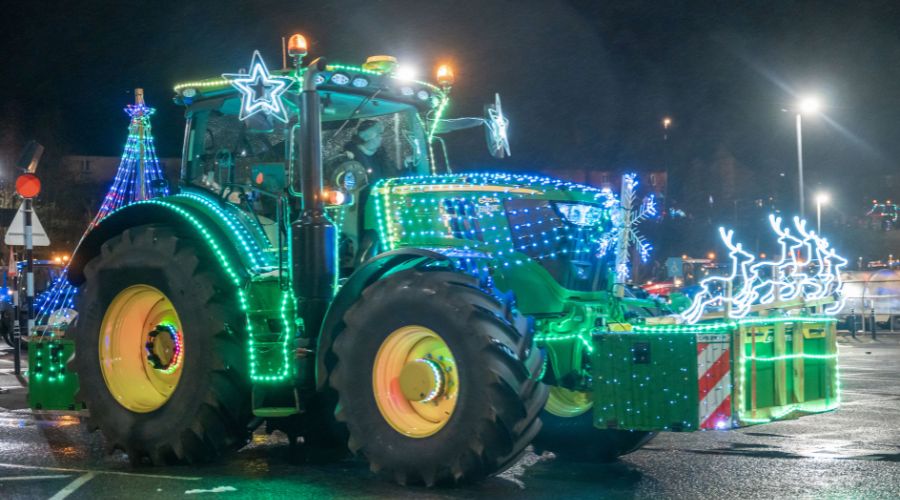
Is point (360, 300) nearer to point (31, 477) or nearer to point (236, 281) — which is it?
point (236, 281)

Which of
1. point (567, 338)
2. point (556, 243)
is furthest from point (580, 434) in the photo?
point (556, 243)

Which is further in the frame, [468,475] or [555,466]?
[555,466]

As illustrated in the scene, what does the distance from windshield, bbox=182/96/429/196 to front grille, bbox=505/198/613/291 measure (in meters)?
1.60

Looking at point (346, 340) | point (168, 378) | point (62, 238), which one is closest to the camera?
point (346, 340)

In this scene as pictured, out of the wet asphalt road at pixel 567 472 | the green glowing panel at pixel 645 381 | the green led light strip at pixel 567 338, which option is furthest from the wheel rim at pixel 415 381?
the green glowing panel at pixel 645 381

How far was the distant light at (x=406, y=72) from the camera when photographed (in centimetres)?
978

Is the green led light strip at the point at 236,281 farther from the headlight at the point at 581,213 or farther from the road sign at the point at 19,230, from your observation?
the road sign at the point at 19,230

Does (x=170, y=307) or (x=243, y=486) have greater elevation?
(x=170, y=307)

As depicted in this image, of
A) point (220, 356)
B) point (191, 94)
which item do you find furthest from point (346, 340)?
point (191, 94)

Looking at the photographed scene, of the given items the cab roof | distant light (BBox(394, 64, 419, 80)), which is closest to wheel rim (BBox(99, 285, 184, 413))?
the cab roof

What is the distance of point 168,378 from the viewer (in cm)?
950

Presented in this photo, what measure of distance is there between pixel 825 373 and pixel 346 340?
3.82 metres

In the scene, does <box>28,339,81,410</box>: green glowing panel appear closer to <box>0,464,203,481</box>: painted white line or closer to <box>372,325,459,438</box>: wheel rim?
<box>0,464,203,481</box>: painted white line

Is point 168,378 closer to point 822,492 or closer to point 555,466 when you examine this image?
point 555,466
